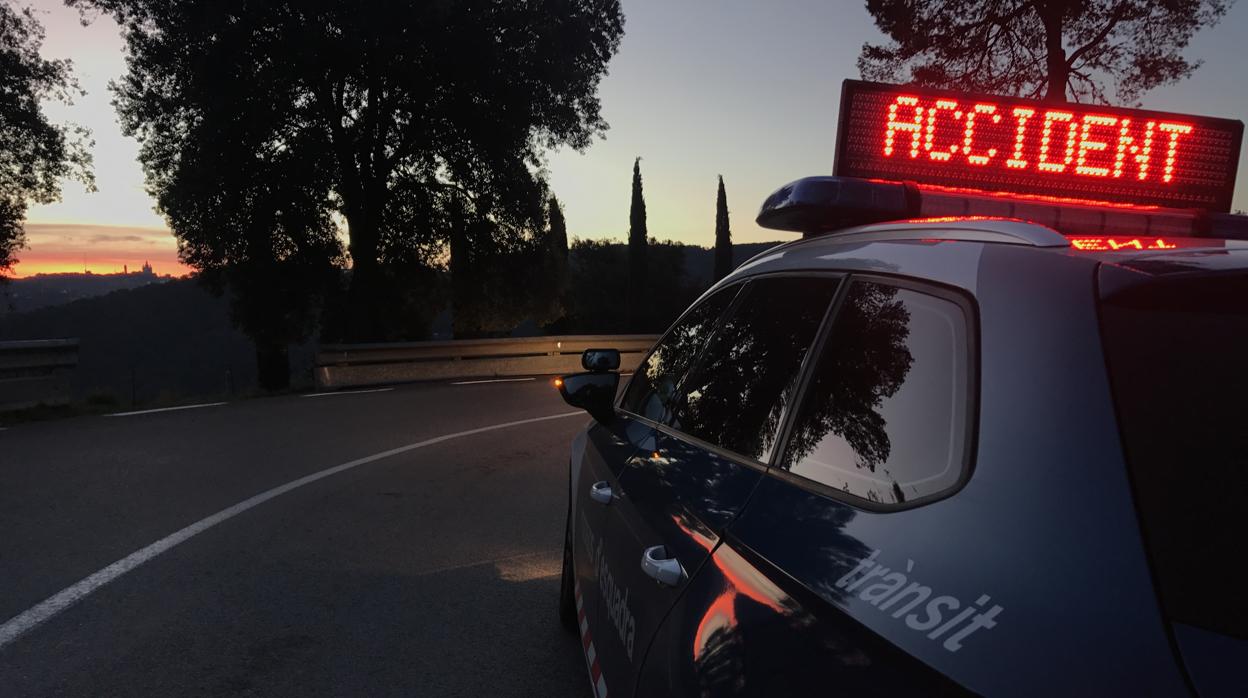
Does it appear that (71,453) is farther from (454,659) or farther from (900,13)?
(900,13)

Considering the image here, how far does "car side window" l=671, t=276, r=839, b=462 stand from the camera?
6.48ft

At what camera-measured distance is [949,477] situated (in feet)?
4.39

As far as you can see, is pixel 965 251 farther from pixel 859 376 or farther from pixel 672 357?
pixel 672 357

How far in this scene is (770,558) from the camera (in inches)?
61.0

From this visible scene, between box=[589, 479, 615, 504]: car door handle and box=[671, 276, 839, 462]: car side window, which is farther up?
box=[671, 276, 839, 462]: car side window

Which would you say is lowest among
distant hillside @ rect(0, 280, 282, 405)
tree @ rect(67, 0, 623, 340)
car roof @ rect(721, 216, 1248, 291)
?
distant hillside @ rect(0, 280, 282, 405)

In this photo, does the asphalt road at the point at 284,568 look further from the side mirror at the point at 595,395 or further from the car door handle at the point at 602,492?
the side mirror at the point at 595,395

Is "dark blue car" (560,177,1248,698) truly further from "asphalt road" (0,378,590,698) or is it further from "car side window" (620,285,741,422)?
"asphalt road" (0,378,590,698)

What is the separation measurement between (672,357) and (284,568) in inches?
124

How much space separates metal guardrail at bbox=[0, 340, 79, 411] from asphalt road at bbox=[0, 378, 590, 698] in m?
2.00

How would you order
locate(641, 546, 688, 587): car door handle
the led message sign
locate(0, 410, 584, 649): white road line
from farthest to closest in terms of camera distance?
locate(0, 410, 584, 649): white road line < the led message sign < locate(641, 546, 688, 587): car door handle

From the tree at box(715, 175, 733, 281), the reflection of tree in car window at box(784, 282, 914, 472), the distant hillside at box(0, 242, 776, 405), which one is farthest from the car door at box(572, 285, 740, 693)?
the distant hillside at box(0, 242, 776, 405)

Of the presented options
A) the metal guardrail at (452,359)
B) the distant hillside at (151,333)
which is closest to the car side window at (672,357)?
the metal guardrail at (452,359)

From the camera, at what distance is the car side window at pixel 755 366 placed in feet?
6.48
